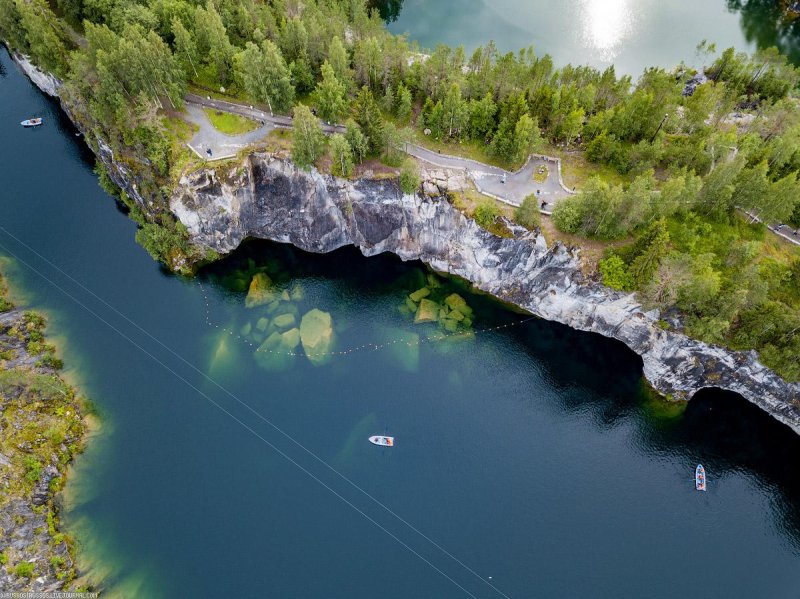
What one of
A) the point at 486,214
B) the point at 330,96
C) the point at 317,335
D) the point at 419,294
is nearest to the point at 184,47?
the point at 330,96

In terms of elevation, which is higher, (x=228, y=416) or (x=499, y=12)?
(x=499, y=12)

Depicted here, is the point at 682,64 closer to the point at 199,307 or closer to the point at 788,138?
the point at 788,138

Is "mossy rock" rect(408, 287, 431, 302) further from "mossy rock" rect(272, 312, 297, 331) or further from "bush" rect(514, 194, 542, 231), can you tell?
"mossy rock" rect(272, 312, 297, 331)

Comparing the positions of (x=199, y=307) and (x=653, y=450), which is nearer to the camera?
(x=653, y=450)

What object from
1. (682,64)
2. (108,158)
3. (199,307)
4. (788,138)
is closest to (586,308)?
(788,138)

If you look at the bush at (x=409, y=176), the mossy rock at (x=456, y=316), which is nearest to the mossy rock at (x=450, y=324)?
the mossy rock at (x=456, y=316)

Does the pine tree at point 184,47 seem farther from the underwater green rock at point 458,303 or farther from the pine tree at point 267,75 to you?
the underwater green rock at point 458,303

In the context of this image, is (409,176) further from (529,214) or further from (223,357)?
(223,357)
